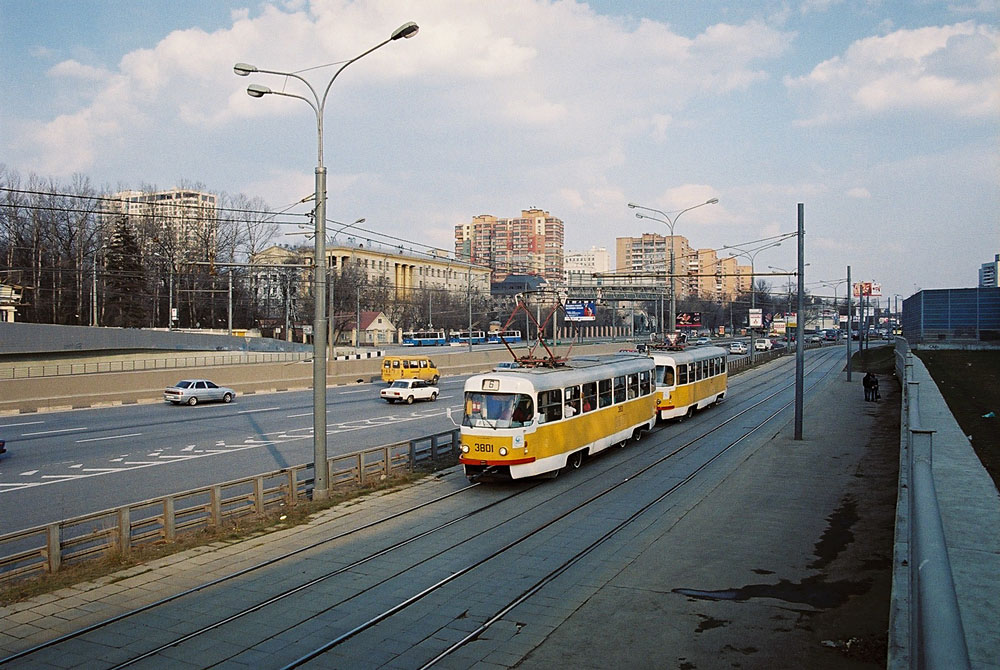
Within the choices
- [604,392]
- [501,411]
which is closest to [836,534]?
[501,411]

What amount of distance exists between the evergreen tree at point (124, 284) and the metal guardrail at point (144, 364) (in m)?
12.6

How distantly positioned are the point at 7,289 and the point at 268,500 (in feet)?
146

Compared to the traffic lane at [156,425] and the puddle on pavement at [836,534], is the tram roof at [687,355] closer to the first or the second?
the traffic lane at [156,425]

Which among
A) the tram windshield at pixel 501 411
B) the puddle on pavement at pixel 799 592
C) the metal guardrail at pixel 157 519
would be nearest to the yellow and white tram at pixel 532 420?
the tram windshield at pixel 501 411

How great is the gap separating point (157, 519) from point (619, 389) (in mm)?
13567

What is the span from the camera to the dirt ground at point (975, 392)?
68.3ft

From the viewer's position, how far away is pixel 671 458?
21484 millimetres

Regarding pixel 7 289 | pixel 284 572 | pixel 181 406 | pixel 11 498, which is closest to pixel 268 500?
pixel 284 572

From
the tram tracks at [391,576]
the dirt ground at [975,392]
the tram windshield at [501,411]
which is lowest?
the tram tracks at [391,576]

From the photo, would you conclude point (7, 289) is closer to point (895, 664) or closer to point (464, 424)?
point (464, 424)

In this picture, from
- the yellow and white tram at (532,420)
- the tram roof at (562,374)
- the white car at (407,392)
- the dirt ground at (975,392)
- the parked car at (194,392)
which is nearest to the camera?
the yellow and white tram at (532,420)

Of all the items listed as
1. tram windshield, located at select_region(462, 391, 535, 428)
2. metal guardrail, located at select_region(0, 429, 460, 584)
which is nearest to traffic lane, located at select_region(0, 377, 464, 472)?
metal guardrail, located at select_region(0, 429, 460, 584)

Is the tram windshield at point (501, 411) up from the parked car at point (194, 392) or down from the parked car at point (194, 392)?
up

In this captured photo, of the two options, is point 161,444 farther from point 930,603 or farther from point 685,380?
point 930,603
